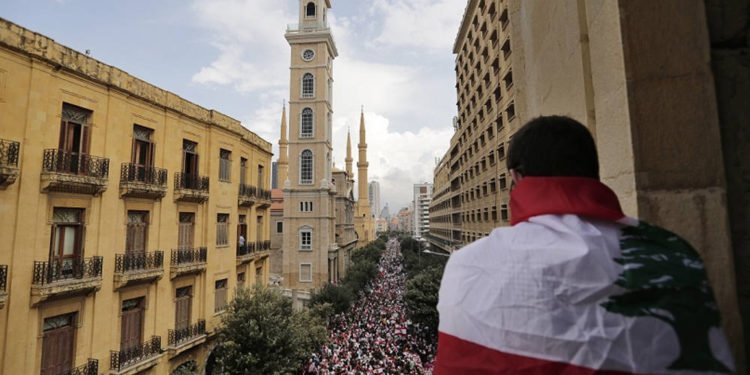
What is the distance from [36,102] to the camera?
8.89 m

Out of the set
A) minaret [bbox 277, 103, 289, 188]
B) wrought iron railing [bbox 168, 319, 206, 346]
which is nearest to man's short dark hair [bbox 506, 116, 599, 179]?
wrought iron railing [bbox 168, 319, 206, 346]

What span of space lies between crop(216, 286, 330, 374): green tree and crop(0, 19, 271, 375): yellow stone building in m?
1.54

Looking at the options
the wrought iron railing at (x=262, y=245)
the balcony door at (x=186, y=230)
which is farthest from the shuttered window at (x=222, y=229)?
the wrought iron railing at (x=262, y=245)

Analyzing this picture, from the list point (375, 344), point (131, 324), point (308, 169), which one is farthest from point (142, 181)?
point (308, 169)

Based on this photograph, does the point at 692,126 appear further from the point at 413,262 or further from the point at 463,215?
the point at 413,262

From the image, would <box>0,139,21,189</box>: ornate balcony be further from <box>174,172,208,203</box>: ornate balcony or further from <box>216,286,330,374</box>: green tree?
<box>216,286,330,374</box>: green tree

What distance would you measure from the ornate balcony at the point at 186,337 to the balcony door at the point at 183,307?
9.4 inches

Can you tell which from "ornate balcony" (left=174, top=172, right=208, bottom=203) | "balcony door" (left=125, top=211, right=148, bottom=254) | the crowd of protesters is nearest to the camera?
"balcony door" (left=125, top=211, right=148, bottom=254)

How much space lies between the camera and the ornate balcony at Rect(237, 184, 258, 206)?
16673 mm

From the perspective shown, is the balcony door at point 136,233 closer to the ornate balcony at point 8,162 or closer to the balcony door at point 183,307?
the balcony door at point 183,307

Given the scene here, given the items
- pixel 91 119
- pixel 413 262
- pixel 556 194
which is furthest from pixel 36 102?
pixel 413 262

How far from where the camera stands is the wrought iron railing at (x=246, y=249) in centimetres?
1670

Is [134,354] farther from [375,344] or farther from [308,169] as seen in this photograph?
[308,169]

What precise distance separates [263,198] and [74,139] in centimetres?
963
